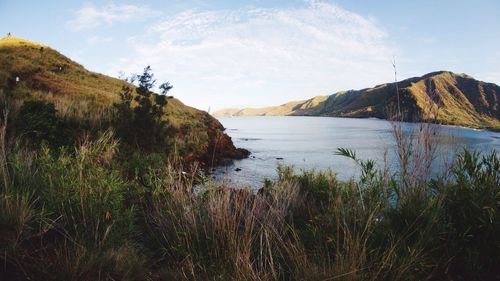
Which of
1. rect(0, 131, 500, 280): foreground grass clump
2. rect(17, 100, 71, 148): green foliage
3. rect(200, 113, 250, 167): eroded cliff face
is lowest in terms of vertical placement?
rect(200, 113, 250, 167): eroded cliff face

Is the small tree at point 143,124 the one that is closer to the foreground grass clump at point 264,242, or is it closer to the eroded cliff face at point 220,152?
the eroded cliff face at point 220,152

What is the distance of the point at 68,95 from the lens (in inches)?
915

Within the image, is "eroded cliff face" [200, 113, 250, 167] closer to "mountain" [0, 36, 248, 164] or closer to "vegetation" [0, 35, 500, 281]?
"mountain" [0, 36, 248, 164]

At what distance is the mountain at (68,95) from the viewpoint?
1672 centimetres

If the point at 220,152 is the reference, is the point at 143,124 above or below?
above

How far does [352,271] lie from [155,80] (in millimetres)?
16129

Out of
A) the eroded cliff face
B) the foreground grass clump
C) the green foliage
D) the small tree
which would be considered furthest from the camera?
the eroded cliff face

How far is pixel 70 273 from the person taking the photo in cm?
345

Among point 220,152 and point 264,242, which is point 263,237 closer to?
point 264,242

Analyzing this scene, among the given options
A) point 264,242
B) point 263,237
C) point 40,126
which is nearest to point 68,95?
point 40,126

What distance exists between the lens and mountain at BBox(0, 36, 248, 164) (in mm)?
16719

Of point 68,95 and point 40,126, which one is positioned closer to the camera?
point 40,126

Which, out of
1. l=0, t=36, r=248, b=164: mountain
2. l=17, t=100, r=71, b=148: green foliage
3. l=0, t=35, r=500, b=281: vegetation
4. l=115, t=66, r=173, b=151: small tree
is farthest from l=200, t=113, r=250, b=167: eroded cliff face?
l=0, t=35, r=500, b=281: vegetation

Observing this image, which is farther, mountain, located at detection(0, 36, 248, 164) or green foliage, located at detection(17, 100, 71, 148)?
mountain, located at detection(0, 36, 248, 164)
